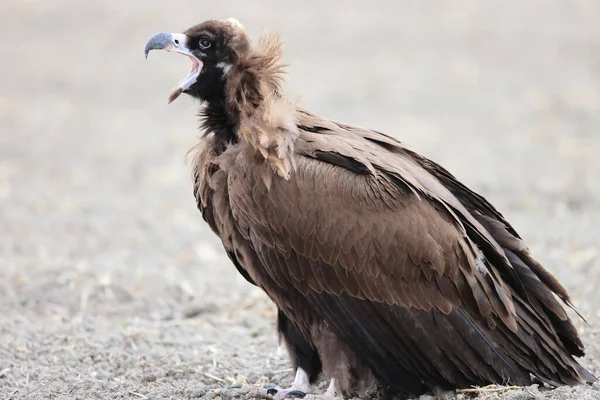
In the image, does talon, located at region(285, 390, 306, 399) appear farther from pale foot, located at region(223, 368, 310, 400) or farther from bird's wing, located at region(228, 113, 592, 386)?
bird's wing, located at region(228, 113, 592, 386)

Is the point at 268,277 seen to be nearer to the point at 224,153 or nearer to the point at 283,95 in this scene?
the point at 224,153

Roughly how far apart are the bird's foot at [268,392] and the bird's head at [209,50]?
180cm

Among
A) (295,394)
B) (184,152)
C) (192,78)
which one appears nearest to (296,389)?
(295,394)

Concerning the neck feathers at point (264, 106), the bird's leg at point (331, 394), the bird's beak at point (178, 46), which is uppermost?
the bird's beak at point (178, 46)

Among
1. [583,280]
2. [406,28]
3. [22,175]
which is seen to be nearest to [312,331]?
[583,280]

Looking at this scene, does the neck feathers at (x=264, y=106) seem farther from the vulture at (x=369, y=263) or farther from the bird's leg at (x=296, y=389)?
the bird's leg at (x=296, y=389)

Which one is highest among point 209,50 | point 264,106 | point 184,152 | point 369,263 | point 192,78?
point 184,152

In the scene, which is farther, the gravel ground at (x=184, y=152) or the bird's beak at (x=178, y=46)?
the gravel ground at (x=184, y=152)

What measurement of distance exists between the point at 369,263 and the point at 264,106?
3.78 ft

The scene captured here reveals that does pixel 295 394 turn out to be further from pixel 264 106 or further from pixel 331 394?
pixel 264 106

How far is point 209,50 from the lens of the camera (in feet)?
19.8

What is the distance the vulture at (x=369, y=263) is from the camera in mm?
5484

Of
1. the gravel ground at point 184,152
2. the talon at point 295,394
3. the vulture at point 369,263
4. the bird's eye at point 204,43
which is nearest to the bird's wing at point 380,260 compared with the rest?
the vulture at point 369,263

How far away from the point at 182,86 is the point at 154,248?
4914 millimetres
